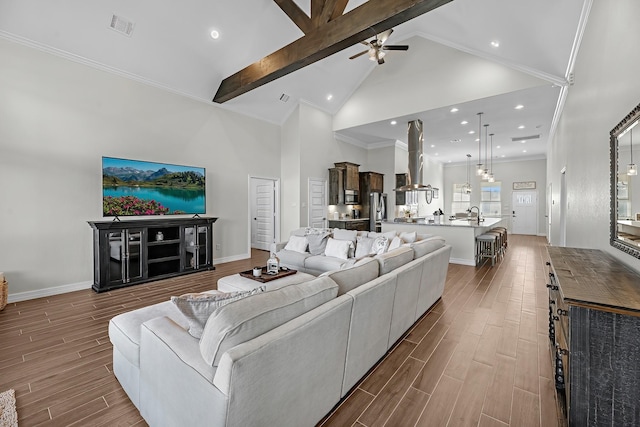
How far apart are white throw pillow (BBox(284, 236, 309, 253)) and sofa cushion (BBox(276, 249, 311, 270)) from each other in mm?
126

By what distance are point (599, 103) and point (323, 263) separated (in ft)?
11.9

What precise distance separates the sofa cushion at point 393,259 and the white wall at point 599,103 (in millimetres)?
1548

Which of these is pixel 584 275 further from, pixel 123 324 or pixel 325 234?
pixel 325 234

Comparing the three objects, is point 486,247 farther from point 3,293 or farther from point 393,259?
point 3,293

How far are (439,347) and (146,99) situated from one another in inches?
236

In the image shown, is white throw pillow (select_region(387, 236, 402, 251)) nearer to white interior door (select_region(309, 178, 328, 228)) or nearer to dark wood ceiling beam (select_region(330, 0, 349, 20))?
dark wood ceiling beam (select_region(330, 0, 349, 20))

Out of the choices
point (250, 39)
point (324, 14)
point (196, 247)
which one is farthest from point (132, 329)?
point (250, 39)

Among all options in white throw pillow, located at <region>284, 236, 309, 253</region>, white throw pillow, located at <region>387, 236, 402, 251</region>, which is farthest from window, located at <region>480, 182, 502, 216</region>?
white throw pillow, located at <region>284, 236, 309, 253</region>

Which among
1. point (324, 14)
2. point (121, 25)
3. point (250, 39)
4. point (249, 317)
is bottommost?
point (249, 317)

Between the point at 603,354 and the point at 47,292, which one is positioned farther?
the point at 47,292

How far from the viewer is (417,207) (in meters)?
10.9

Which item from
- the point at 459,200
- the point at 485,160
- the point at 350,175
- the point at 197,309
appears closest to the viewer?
the point at 197,309

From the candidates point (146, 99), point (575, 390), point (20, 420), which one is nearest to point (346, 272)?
point (575, 390)

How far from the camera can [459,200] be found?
13398mm
